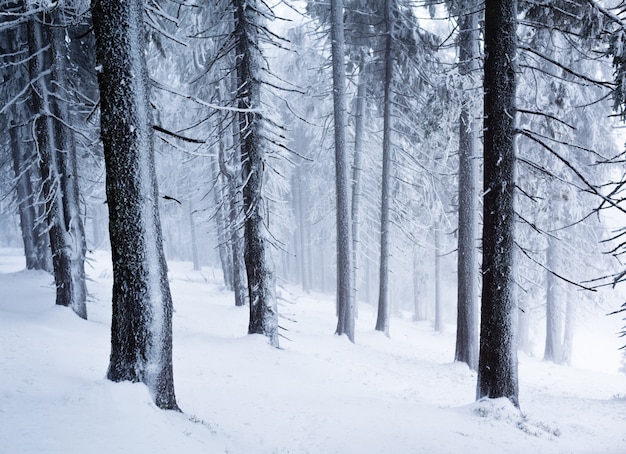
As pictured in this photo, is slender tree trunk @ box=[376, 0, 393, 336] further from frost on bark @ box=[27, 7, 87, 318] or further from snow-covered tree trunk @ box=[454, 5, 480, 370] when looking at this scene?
frost on bark @ box=[27, 7, 87, 318]

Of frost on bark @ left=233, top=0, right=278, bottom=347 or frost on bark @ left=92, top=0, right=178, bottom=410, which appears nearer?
frost on bark @ left=92, top=0, right=178, bottom=410

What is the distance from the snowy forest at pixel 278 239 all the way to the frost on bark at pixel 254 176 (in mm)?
51

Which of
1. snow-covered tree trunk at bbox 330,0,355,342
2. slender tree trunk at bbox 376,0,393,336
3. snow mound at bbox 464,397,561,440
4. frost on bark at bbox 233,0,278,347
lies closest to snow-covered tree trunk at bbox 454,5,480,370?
slender tree trunk at bbox 376,0,393,336

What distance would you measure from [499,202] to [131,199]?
5.47 m

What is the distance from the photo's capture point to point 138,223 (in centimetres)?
429

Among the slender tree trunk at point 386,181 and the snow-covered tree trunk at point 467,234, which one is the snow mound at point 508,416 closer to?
the snow-covered tree trunk at point 467,234

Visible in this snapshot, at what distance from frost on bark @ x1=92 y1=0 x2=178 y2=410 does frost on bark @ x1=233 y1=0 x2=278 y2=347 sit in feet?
14.1

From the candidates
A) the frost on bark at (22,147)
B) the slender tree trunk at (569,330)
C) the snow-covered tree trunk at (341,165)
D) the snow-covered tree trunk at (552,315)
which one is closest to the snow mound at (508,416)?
the snow-covered tree trunk at (341,165)

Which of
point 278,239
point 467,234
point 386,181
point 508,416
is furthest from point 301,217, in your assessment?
point 508,416

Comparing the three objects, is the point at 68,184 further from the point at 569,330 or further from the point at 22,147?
the point at 569,330

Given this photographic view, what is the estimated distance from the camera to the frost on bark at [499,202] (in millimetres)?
6148

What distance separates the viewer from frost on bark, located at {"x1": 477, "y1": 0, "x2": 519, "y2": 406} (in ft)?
20.2

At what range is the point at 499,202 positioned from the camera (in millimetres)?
6293

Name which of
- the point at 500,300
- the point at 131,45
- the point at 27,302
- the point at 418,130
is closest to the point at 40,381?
the point at 131,45
